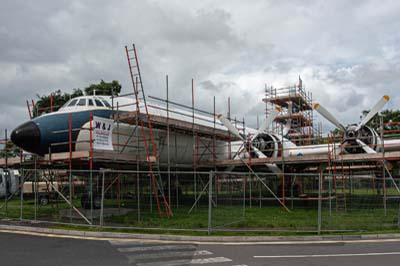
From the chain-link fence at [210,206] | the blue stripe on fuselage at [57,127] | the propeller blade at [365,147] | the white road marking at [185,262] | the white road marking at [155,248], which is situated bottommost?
the white road marking at [155,248]

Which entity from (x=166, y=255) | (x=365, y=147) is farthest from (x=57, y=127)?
(x=365, y=147)

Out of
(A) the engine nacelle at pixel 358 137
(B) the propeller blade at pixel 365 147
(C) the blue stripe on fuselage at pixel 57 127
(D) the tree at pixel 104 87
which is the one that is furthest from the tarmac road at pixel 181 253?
(D) the tree at pixel 104 87

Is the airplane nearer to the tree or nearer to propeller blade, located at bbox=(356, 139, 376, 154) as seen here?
propeller blade, located at bbox=(356, 139, 376, 154)

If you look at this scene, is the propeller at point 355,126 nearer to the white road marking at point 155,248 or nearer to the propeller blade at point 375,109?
the propeller blade at point 375,109

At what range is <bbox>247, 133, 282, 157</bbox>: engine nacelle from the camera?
72.9ft

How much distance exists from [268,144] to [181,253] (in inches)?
548

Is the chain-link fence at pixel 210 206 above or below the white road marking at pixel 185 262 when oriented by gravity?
above

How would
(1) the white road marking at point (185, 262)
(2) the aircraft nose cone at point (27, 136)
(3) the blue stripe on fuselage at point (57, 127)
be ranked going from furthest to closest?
(3) the blue stripe on fuselage at point (57, 127)
(2) the aircraft nose cone at point (27, 136)
(1) the white road marking at point (185, 262)

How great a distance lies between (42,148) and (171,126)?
605 centimetres

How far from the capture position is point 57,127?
15430 mm

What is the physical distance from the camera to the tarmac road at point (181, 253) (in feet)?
27.4

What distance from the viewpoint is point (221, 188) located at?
14.7 metres

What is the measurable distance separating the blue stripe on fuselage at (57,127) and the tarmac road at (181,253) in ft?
14.2

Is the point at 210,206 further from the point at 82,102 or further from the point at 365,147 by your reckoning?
the point at 365,147
